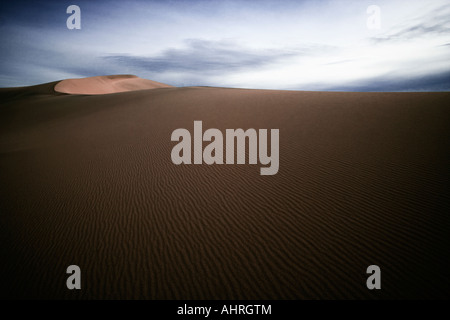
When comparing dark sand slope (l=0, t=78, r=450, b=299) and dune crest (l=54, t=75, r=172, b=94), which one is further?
dune crest (l=54, t=75, r=172, b=94)

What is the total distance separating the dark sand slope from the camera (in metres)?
2.71

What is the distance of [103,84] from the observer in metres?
47.8

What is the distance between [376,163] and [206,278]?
16.3 ft

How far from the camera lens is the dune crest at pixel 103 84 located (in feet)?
118

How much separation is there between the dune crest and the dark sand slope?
3318 centimetres

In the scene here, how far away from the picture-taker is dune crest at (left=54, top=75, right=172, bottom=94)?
36.0 meters

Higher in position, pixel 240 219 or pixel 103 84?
pixel 103 84

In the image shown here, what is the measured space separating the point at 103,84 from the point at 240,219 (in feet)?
179

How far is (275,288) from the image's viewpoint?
8.55 feet

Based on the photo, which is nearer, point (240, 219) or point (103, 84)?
point (240, 219)

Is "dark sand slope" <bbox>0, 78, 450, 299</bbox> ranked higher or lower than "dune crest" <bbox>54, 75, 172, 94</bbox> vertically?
lower

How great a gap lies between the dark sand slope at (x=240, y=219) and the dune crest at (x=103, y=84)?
3318cm

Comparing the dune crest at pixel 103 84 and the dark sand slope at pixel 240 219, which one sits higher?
the dune crest at pixel 103 84
